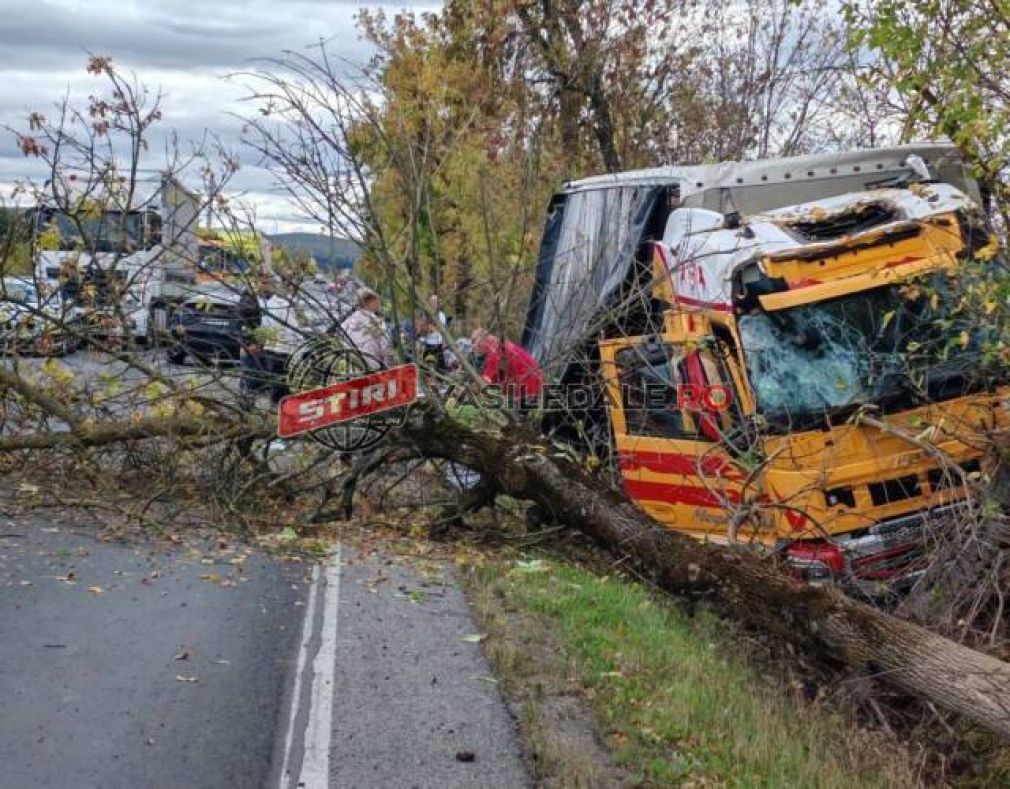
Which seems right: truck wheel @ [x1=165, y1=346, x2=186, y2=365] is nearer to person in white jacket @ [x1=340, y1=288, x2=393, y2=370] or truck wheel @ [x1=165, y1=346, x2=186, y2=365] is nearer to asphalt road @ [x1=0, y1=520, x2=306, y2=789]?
person in white jacket @ [x1=340, y1=288, x2=393, y2=370]

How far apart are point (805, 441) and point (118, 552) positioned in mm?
4426

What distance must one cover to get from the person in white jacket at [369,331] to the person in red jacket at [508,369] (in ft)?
2.28

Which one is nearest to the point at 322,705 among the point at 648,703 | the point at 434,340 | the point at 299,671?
the point at 299,671

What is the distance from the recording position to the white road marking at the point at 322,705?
16.5 ft

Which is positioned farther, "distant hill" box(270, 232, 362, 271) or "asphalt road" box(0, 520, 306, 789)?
"distant hill" box(270, 232, 362, 271)

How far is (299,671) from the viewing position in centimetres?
634

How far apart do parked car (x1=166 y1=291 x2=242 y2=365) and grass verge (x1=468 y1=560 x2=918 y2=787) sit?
2.98m

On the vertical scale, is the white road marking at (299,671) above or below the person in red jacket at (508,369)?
below

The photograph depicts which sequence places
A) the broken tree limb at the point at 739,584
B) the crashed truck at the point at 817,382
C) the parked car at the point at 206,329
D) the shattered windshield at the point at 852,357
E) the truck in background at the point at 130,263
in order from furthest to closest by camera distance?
the truck in background at the point at 130,263
the parked car at the point at 206,329
the shattered windshield at the point at 852,357
the crashed truck at the point at 817,382
the broken tree limb at the point at 739,584

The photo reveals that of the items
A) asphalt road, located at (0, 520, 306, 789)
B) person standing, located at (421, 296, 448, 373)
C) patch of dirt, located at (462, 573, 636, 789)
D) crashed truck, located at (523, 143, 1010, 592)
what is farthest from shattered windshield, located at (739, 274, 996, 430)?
asphalt road, located at (0, 520, 306, 789)

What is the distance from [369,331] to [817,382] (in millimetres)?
3210

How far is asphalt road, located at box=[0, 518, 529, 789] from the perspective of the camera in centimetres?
509

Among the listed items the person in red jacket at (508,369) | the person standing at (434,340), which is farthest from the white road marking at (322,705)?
the person in red jacket at (508,369)

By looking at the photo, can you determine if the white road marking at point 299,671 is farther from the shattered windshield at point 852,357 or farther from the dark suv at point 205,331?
the shattered windshield at point 852,357
